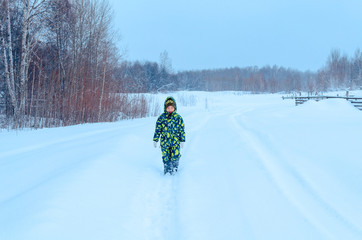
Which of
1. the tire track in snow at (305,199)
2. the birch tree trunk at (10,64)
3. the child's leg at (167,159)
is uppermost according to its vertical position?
the birch tree trunk at (10,64)

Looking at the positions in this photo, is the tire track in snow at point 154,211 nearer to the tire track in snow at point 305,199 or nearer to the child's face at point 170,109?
the child's face at point 170,109

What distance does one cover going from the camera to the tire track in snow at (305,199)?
266 cm

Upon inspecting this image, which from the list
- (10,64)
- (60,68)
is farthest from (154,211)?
(60,68)

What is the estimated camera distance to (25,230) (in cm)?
217

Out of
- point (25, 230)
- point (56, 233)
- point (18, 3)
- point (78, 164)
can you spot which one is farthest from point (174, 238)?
point (18, 3)

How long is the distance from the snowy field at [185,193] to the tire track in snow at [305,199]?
12 mm

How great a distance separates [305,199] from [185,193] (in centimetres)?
174

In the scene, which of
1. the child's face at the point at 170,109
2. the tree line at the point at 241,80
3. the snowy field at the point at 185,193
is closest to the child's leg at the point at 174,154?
the snowy field at the point at 185,193

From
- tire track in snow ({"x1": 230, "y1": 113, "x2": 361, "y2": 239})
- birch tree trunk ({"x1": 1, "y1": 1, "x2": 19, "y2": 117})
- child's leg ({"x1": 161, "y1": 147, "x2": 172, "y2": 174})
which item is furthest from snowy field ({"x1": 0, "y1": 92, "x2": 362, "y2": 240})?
birch tree trunk ({"x1": 1, "y1": 1, "x2": 19, "y2": 117})

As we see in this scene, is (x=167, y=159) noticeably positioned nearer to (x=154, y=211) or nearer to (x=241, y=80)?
(x=154, y=211)

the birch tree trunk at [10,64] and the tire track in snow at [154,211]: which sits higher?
the birch tree trunk at [10,64]

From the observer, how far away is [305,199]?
3.40 m

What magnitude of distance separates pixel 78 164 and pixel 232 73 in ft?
391

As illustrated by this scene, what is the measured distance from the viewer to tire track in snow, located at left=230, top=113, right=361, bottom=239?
2664mm
